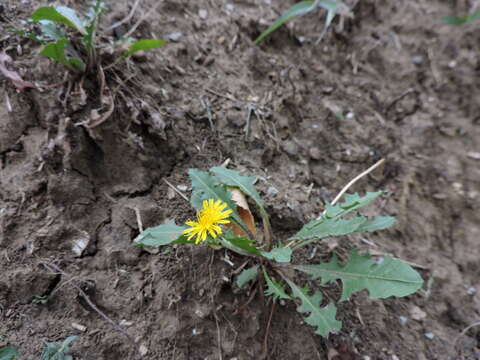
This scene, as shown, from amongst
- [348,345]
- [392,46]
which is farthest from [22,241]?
[392,46]

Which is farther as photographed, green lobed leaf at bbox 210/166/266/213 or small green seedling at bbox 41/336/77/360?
green lobed leaf at bbox 210/166/266/213

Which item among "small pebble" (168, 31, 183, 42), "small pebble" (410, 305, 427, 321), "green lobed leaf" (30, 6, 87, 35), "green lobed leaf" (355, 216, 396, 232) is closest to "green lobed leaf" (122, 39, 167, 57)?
"green lobed leaf" (30, 6, 87, 35)

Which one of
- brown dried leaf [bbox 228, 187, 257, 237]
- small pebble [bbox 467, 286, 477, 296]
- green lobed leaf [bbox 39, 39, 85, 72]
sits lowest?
small pebble [bbox 467, 286, 477, 296]

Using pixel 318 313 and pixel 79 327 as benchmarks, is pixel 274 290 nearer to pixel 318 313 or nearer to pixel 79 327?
pixel 318 313

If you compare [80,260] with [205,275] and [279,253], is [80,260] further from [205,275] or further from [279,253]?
[279,253]

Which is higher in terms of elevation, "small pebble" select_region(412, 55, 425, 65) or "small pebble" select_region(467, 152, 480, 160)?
"small pebble" select_region(412, 55, 425, 65)

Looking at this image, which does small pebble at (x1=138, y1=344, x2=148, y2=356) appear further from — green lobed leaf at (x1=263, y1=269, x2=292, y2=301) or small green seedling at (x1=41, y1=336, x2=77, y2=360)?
green lobed leaf at (x1=263, y1=269, x2=292, y2=301)

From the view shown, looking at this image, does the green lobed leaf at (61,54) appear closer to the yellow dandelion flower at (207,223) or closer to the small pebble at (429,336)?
the yellow dandelion flower at (207,223)
